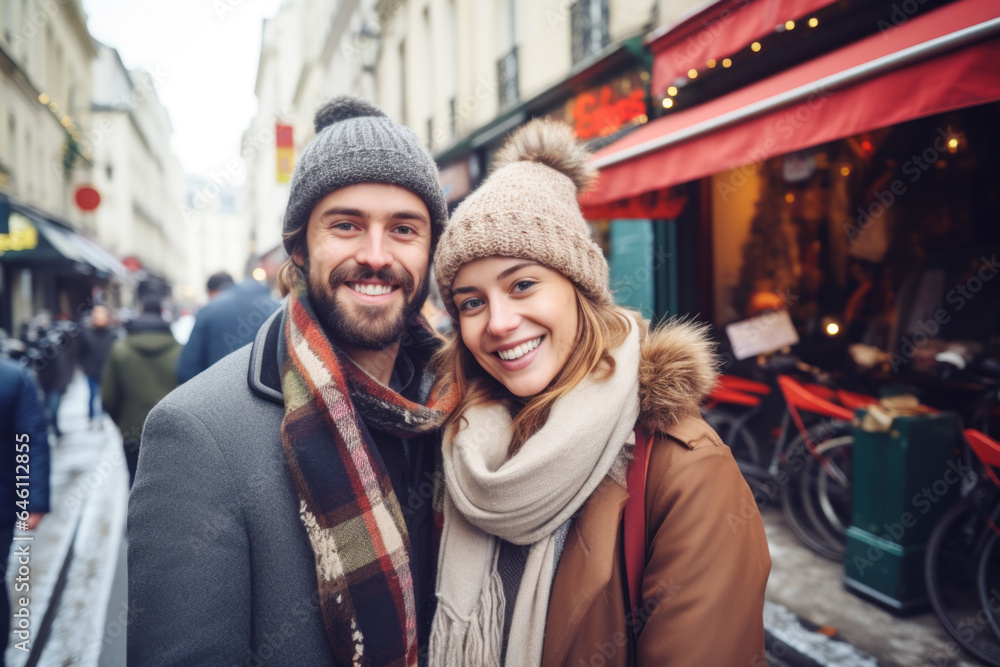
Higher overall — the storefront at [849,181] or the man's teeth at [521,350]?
the storefront at [849,181]

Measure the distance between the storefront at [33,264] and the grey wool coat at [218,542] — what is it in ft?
39.8

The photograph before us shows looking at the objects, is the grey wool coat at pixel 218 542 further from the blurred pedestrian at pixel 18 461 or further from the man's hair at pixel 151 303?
the man's hair at pixel 151 303

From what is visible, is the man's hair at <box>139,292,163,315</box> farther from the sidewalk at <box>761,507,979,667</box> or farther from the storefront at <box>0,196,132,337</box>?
the storefront at <box>0,196,132,337</box>

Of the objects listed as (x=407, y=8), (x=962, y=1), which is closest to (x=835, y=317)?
(x=962, y=1)

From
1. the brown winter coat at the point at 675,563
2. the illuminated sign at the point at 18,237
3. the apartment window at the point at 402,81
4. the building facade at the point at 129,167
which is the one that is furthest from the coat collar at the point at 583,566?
the building facade at the point at 129,167

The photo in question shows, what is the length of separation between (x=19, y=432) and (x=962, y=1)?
5.62 m

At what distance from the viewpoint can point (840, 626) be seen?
353 centimetres

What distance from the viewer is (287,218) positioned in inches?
72.4

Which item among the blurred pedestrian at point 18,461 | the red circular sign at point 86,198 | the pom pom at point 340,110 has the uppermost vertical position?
the red circular sign at point 86,198

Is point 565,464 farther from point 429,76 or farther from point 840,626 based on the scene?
point 429,76

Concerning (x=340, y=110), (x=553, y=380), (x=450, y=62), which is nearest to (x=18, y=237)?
(x=450, y=62)

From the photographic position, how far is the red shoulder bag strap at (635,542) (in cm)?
141

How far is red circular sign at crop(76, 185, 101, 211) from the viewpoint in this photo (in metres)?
14.2

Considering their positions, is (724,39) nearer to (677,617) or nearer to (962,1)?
(962,1)
